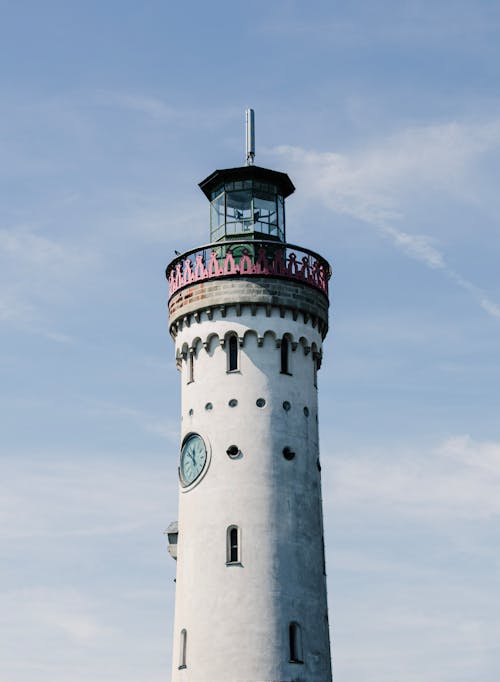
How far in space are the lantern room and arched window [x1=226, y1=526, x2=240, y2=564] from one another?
53.1 feet

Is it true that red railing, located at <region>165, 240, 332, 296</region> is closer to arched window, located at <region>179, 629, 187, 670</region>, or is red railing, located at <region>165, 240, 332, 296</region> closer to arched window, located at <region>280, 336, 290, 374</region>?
arched window, located at <region>280, 336, 290, 374</region>

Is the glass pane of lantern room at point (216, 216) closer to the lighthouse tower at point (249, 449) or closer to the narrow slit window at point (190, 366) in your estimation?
the lighthouse tower at point (249, 449)

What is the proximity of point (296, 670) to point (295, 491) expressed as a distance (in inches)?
347

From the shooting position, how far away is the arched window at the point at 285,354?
205 feet

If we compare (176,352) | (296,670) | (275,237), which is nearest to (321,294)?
(275,237)

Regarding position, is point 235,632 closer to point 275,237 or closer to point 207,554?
point 207,554

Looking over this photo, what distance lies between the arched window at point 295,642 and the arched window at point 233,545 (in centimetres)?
418

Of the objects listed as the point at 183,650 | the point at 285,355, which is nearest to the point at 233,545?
the point at 183,650

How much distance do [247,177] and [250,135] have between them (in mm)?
3311

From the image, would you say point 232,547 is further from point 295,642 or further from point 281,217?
point 281,217

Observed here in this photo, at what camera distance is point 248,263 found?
63.1m

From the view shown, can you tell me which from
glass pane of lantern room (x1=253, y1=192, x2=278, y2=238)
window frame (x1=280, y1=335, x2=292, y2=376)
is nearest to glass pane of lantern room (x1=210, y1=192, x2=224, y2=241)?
glass pane of lantern room (x1=253, y1=192, x2=278, y2=238)

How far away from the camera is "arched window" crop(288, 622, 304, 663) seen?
189 feet

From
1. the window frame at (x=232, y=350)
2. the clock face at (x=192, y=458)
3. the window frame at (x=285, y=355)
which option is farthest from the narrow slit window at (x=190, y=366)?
the window frame at (x=285, y=355)
